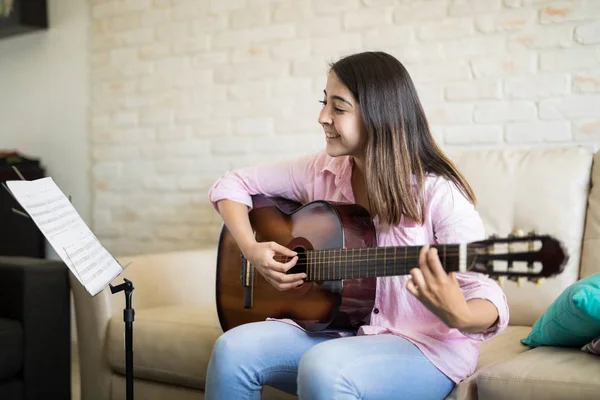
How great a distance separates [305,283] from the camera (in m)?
1.61

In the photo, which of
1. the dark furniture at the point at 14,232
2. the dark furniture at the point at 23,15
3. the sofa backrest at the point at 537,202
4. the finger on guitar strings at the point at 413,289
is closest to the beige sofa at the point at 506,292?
→ the sofa backrest at the point at 537,202

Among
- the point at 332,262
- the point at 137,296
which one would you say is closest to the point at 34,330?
the point at 137,296

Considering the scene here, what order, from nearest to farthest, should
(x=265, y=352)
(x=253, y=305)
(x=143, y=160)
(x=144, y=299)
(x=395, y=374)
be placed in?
Answer: (x=395, y=374) < (x=265, y=352) < (x=253, y=305) < (x=144, y=299) < (x=143, y=160)

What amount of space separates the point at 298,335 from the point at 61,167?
243cm

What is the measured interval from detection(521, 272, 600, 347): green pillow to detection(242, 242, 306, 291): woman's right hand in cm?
53

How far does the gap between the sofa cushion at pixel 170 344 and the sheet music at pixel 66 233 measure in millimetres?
411

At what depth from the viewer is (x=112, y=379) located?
2.19 m

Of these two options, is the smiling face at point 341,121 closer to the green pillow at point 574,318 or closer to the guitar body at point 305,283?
the guitar body at point 305,283

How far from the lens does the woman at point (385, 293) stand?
133 centimetres

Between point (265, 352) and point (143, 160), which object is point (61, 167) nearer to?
point (143, 160)

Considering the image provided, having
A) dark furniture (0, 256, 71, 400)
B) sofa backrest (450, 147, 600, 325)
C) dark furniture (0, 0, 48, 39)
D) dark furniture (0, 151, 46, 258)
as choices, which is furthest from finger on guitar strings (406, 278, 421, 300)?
dark furniture (0, 0, 48, 39)

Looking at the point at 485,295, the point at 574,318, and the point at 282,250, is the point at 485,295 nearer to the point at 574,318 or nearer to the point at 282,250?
the point at 574,318

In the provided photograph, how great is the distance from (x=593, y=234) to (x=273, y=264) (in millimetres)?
868

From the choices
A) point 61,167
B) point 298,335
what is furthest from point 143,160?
point 298,335
